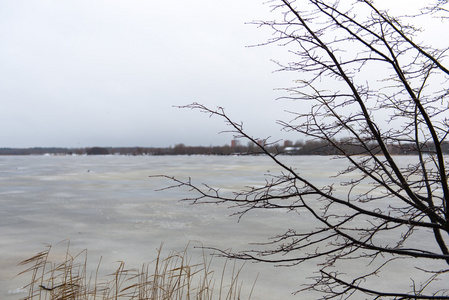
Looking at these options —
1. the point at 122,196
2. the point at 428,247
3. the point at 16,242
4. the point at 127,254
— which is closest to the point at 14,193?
the point at 122,196

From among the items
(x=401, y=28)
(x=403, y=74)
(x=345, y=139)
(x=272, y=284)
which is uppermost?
(x=401, y=28)

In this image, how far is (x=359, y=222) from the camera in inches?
407

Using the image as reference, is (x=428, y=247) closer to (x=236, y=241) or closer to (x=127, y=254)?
(x=236, y=241)

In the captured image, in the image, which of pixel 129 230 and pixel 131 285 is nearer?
pixel 131 285

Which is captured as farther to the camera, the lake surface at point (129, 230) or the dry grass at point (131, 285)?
the lake surface at point (129, 230)

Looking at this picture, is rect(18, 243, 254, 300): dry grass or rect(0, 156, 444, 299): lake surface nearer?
rect(18, 243, 254, 300): dry grass

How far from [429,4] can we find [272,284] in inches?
178

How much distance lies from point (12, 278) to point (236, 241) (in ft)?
13.5

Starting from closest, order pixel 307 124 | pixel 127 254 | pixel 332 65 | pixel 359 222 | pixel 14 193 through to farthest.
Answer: pixel 332 65 < pixel 307 124 < pixel 127 254 < pixel 359 222 < pixel 14 193

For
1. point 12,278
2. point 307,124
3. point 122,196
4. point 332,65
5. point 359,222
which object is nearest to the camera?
point 332,65

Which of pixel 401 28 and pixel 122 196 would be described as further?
pixel 122 196

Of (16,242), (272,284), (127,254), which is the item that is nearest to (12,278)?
(127,254)

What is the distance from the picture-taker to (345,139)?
2836 mm

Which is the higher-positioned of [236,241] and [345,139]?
[345,139]
